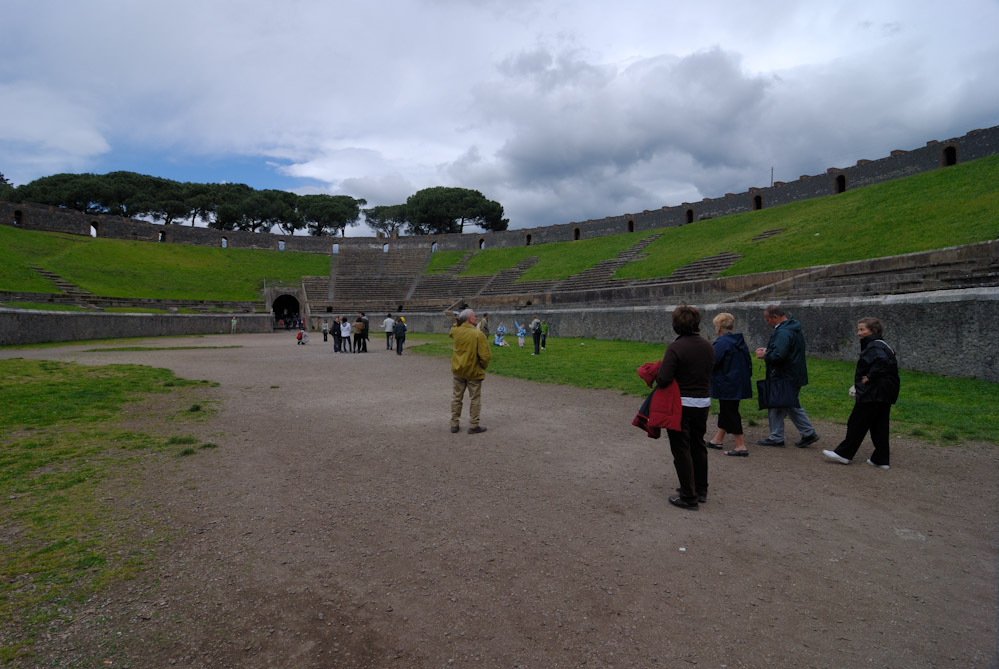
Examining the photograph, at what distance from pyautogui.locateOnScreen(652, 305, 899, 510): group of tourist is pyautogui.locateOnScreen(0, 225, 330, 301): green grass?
35.2 metres

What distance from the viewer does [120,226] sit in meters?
46.2

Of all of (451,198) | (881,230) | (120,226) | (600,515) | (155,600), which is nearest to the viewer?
(155,600)

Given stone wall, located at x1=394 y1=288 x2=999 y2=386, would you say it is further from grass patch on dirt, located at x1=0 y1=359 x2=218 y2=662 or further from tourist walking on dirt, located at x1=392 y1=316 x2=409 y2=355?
grass patch on dirt, located at x1=0 y1=359 x2=218 y2=662

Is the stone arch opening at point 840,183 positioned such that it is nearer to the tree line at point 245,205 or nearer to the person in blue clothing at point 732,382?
the person in blue clothing at point 732,382

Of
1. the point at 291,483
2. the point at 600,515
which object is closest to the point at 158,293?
the point at 291,483

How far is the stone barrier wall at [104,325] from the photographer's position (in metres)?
17.5

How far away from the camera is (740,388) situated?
523cm

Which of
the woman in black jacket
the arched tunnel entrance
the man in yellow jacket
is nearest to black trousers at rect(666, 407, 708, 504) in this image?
the woman in black jacket

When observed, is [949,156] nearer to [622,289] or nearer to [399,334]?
[622,289]

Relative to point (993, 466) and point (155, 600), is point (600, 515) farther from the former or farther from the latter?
point (993, 466)

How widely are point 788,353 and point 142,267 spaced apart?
154 ft

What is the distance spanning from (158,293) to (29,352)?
70.8 ft

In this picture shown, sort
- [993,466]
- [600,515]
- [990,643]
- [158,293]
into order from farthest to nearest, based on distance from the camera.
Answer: [158,293] → [993,466] → [600,515] → [990,643]

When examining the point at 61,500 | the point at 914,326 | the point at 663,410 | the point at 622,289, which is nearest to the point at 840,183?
the point at 622,289
